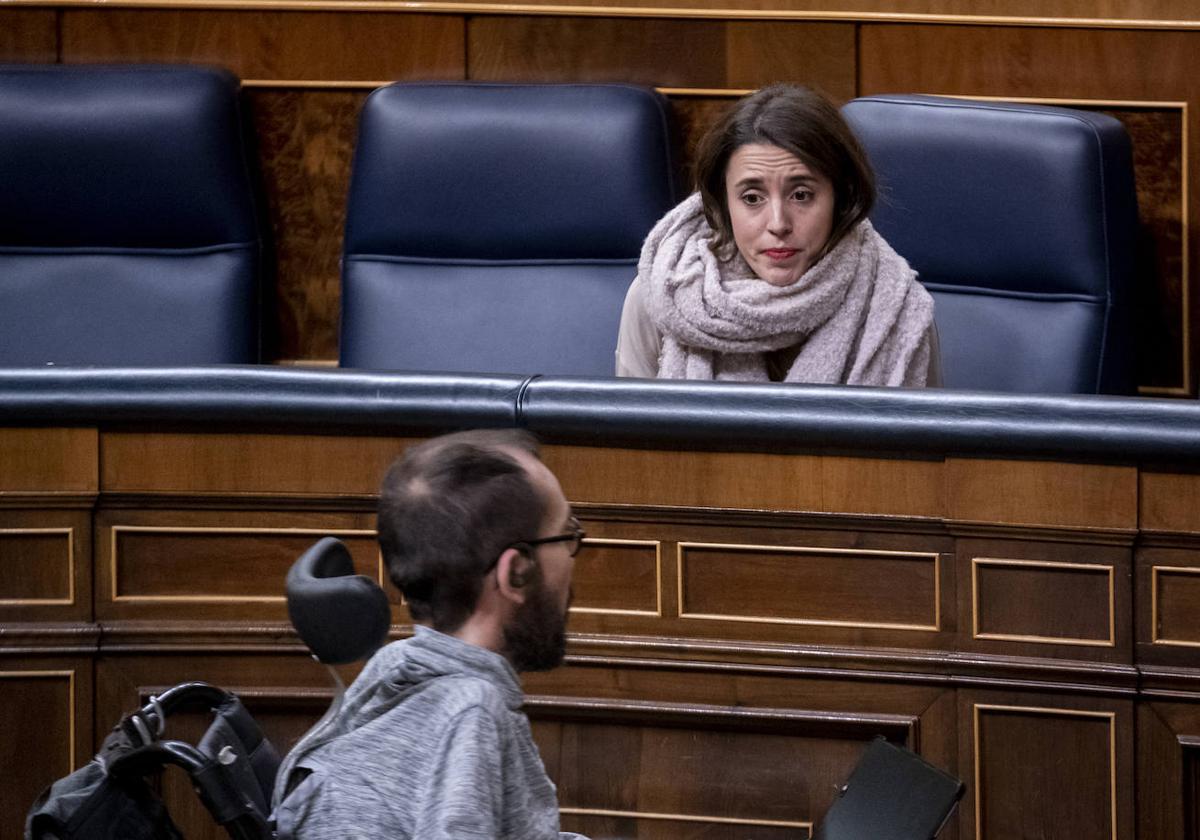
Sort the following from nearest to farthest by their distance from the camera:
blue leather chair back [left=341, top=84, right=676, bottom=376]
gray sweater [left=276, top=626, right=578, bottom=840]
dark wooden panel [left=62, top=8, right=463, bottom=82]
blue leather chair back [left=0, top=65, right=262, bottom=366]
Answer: gray sweater [left=276, top=626, right=578, bottom=840]
blue leather chair back [left=341, top=84, right=676, bottom=376]
blue leather chair back [left=0, top=65, right=262, bottom=366]
dark wooden panel [left=62, top=8, right=463, bottom=82]

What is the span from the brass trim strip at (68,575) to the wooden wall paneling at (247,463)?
62 millimetres

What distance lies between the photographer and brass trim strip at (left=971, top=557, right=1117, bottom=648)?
4.78 feet

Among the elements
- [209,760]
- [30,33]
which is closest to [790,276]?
[209,760]

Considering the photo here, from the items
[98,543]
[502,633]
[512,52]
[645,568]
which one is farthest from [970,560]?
[512,52]

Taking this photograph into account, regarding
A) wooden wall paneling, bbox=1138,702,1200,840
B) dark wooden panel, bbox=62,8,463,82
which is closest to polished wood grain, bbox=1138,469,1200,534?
wooden wall paneling, bbox=1138,702,1200,840

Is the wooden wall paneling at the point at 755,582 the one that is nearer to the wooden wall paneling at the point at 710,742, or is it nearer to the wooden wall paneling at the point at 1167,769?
the wooden wall paneling at the point at 710,742

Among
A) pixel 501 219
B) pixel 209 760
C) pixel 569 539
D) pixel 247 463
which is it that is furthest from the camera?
pixel 501 219

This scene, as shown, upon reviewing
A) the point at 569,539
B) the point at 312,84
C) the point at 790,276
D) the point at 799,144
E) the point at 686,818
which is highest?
the point at 312,84

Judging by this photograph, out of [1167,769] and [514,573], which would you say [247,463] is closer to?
[514,573]

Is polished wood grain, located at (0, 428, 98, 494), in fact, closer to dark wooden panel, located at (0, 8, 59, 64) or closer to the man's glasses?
the man's glasses

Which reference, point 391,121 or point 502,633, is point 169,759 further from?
point 391,121

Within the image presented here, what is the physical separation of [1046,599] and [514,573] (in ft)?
2.00

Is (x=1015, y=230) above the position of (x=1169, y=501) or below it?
above

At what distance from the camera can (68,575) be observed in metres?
1.67
